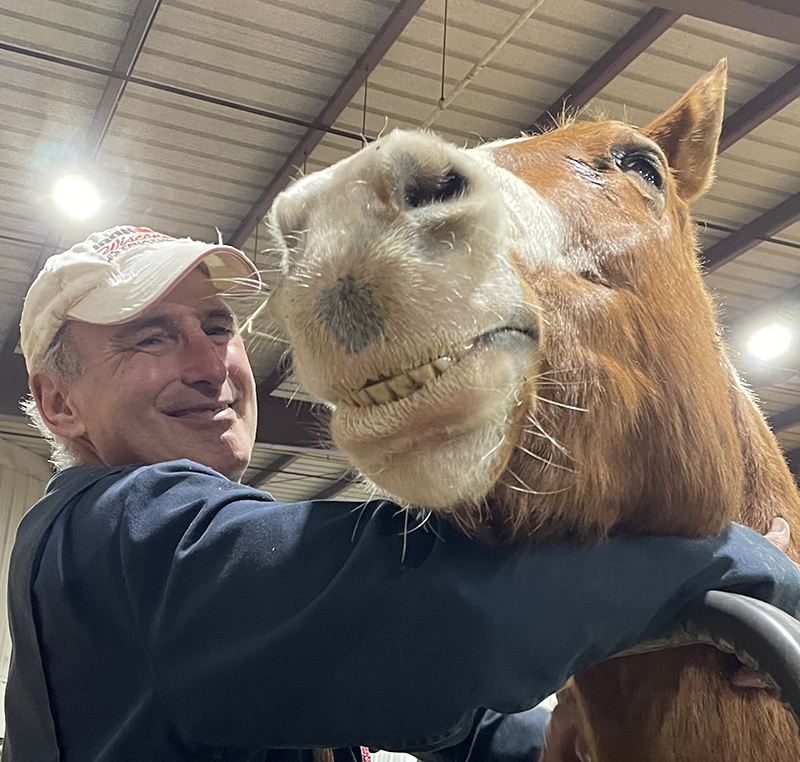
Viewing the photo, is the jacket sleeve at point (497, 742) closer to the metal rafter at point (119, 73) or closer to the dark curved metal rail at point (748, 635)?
the dark curved metal rail at point (748, 635)

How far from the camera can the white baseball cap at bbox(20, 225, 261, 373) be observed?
1.90 meters

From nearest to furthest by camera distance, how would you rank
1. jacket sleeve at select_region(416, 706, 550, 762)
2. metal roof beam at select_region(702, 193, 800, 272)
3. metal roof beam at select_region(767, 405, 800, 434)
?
jacket sleeve at select_region(416, 706, 550, 762) → metal roof beam at select_region(702, 193, 800, 272) → metal roof beam at select_region(767, 405, 800, 434)

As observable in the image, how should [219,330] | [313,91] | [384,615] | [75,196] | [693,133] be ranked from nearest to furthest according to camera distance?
[384,615]
[693,133]
[219,330]
[313,91]
[75,196]

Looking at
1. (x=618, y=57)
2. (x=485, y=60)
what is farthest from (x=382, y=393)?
(x=618, y=57)

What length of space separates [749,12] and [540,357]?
11.9ft

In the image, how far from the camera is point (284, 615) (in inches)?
45.4

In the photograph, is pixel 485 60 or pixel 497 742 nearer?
pixel 497 742

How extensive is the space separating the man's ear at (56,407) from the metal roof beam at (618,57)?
3.29 meters

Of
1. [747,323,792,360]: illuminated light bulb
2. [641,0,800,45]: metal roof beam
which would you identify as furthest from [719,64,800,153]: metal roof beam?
[747,323,792,360]: illuminated light bulb

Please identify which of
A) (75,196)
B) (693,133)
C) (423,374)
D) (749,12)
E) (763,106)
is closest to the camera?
(423,374)

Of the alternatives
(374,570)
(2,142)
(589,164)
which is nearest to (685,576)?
(374,570)

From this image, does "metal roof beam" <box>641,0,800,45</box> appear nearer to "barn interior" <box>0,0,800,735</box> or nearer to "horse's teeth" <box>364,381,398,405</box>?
"barn interior" <box>0,0,800,735</box>

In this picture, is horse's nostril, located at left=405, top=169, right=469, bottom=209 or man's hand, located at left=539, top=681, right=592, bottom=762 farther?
man's hand, located at left=539, top=681, right=592, bottom=762

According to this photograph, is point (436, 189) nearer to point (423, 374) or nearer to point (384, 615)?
point (423, 374)
